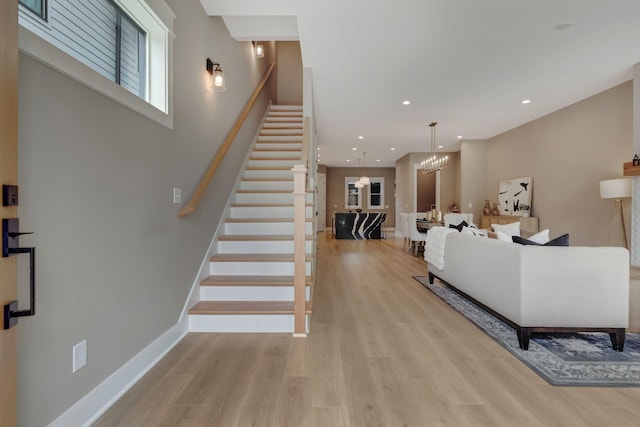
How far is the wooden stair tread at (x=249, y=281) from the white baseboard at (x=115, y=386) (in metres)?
0.54

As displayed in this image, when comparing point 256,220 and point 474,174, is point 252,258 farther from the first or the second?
point 474,174

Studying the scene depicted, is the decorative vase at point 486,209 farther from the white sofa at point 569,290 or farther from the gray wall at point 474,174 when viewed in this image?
the white sofa at point 569,290

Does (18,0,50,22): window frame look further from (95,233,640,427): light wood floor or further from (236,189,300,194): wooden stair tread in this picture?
(236,189,300,194): wooden stair tread

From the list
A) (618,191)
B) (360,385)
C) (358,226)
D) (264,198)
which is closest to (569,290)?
(360,385)

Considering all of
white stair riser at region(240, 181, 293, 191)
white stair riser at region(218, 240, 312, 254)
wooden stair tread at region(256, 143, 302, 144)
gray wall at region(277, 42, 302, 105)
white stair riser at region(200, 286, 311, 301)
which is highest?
gray wall at region(277, 42, 302, 105)

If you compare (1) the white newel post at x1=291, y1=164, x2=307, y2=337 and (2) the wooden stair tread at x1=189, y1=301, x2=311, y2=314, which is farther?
(2) the wooden stair tread at x1=189, y1=301, x2=311, y2=314

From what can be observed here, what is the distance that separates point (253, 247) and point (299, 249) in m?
1.03

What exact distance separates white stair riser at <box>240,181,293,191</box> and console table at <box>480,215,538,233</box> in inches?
190

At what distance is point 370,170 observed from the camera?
13234mm

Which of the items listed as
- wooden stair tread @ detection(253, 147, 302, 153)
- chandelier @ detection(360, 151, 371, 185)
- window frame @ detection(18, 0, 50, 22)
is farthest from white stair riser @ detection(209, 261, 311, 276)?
chandelier @ detection(360, 151, 371, 185)

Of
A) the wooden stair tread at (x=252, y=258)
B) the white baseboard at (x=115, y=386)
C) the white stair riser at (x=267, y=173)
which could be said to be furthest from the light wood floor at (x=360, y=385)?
A: the white stair riser at (x=267, y=173)

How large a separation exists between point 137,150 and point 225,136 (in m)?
1.77

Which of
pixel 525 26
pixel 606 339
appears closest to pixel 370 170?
pixel 525 26

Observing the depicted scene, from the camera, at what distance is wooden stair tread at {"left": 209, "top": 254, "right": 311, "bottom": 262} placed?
9.84 ft
